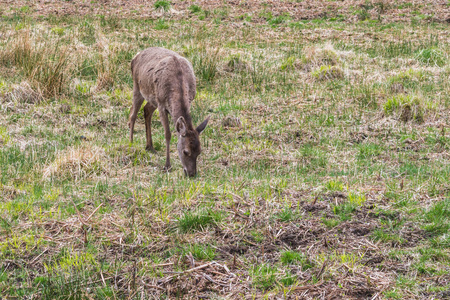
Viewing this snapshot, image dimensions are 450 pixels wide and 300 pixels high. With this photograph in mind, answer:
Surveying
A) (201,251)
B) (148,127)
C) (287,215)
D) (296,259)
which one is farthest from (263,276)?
(148,127)

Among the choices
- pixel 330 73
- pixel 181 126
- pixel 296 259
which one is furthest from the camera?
pixel 330 73

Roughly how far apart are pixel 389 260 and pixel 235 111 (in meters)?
6.33

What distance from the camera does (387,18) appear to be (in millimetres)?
19453

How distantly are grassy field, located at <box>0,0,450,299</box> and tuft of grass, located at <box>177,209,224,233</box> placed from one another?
24mm

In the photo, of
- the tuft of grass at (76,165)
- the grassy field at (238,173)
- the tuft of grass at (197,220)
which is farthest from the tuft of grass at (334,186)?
the tuft of grass at (76,165)

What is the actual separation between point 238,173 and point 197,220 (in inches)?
87.9

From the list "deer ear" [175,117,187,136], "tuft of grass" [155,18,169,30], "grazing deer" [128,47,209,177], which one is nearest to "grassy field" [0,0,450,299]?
"grazing deer" [128,47,209,177]

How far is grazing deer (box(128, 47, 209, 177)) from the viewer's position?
7.84 meters

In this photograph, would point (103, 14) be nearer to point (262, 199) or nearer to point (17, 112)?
point (17, 112)

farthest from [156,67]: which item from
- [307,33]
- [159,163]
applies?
[307,33]

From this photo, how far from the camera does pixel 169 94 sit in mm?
8367

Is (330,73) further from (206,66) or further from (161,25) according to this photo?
(161,25)

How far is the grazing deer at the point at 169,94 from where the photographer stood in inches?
309

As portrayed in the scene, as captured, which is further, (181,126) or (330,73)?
(330,73)
